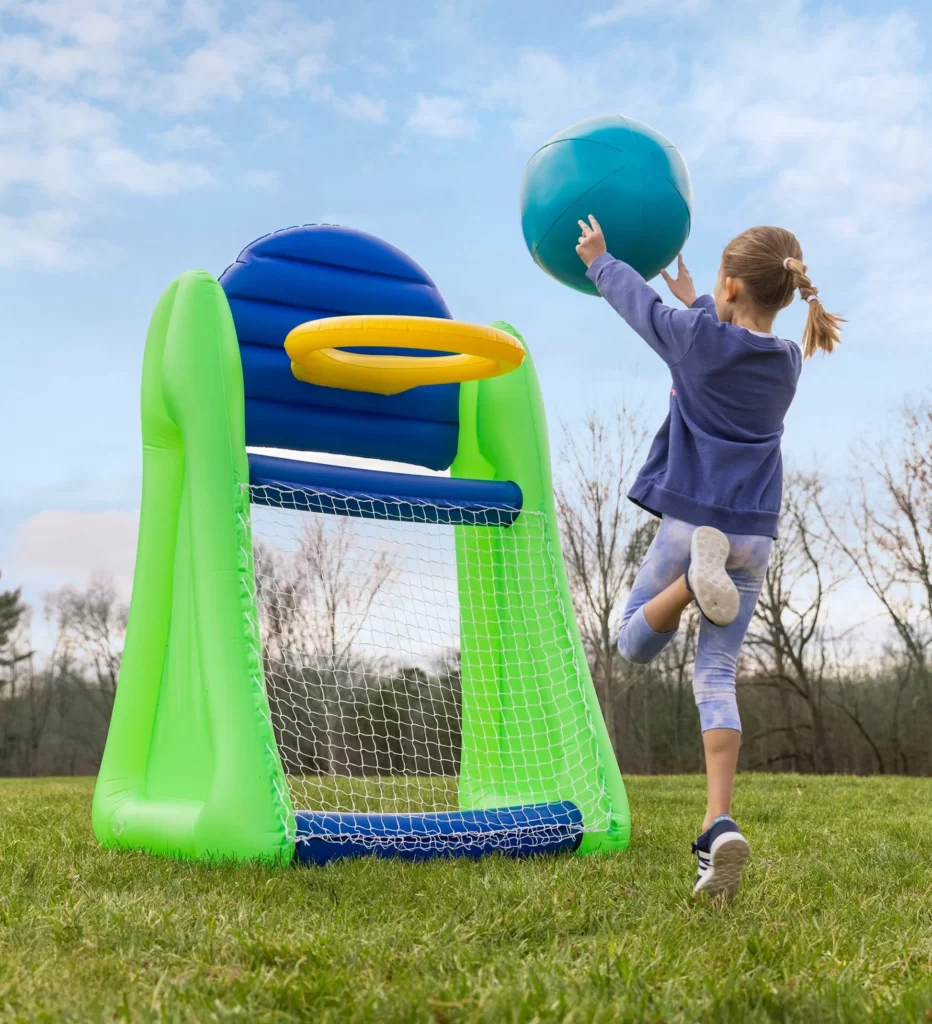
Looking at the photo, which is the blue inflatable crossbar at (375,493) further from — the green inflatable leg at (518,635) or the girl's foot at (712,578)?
the girl's foot at (712,578)

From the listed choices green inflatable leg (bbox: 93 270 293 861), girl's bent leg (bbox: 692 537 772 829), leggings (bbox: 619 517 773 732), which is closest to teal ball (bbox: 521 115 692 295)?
leggings (bbox: 619 517 773 732)

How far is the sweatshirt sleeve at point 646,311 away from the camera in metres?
2.83

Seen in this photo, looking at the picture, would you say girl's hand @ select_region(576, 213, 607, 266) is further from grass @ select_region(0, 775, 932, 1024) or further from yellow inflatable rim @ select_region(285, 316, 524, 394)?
grass @ select_region(0, 775, 932, 1024)

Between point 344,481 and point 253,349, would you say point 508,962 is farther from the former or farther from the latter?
point 253,349

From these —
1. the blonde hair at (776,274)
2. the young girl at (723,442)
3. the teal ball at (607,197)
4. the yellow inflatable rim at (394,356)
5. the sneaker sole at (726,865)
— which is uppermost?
the teal ball at (607,197)

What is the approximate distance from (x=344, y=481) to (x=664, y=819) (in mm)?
2390

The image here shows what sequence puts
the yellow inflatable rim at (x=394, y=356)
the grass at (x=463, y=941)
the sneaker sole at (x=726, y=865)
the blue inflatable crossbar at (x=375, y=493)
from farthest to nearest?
the blue inflatable crossbar at (x=375, y=493) → the yellow inflatable rim at (x=394, y=356) → the sneaker sole at (x=726, y=865) → the grass at (x=463, y=941)

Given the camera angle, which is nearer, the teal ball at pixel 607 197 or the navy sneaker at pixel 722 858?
the navy sneaker at pixel 722 858

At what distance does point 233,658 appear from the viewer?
3.43 m

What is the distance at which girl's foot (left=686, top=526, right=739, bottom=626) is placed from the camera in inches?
104

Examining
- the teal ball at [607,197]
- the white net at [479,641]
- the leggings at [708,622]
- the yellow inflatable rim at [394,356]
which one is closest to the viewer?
the leggings at [708,622]

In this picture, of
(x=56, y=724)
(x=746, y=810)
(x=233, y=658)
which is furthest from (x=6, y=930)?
(x=56, y=724)

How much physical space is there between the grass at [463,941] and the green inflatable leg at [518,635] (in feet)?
2.42

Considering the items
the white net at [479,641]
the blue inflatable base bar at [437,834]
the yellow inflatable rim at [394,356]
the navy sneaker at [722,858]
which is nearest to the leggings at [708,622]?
the navy sneaker at [722,858]
